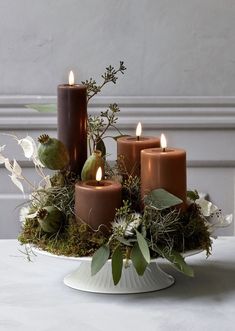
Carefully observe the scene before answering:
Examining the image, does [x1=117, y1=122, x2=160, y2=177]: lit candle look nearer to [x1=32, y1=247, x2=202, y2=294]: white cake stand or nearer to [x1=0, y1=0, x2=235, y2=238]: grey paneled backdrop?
[x1=32, y1=247, x2=202, y2=294]: white cake stand

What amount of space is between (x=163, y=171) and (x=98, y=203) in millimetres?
90

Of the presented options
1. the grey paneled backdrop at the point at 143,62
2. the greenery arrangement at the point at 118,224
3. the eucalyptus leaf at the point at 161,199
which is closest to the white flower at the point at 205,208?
the greenery arrangement at the point at 118,224

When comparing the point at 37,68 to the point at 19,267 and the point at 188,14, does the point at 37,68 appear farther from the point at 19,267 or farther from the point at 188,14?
the point at 19,267

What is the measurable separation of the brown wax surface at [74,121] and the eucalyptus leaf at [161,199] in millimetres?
132

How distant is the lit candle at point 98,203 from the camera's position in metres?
1.04

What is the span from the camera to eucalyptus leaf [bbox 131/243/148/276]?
0.99m

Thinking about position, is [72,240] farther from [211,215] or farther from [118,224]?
[211,215]

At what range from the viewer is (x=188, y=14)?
1.97m

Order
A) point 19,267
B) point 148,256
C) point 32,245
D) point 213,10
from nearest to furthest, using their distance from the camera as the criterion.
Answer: point 148,256 → point 32,245 → point 19,267 → point 213,10

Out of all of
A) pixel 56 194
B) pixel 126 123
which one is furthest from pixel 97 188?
pixel 126 123

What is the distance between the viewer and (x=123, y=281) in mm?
1076

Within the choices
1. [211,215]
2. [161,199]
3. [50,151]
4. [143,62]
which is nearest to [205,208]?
[211,215]

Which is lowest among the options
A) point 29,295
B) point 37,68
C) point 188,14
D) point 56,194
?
point 29,295

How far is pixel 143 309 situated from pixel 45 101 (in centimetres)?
104
